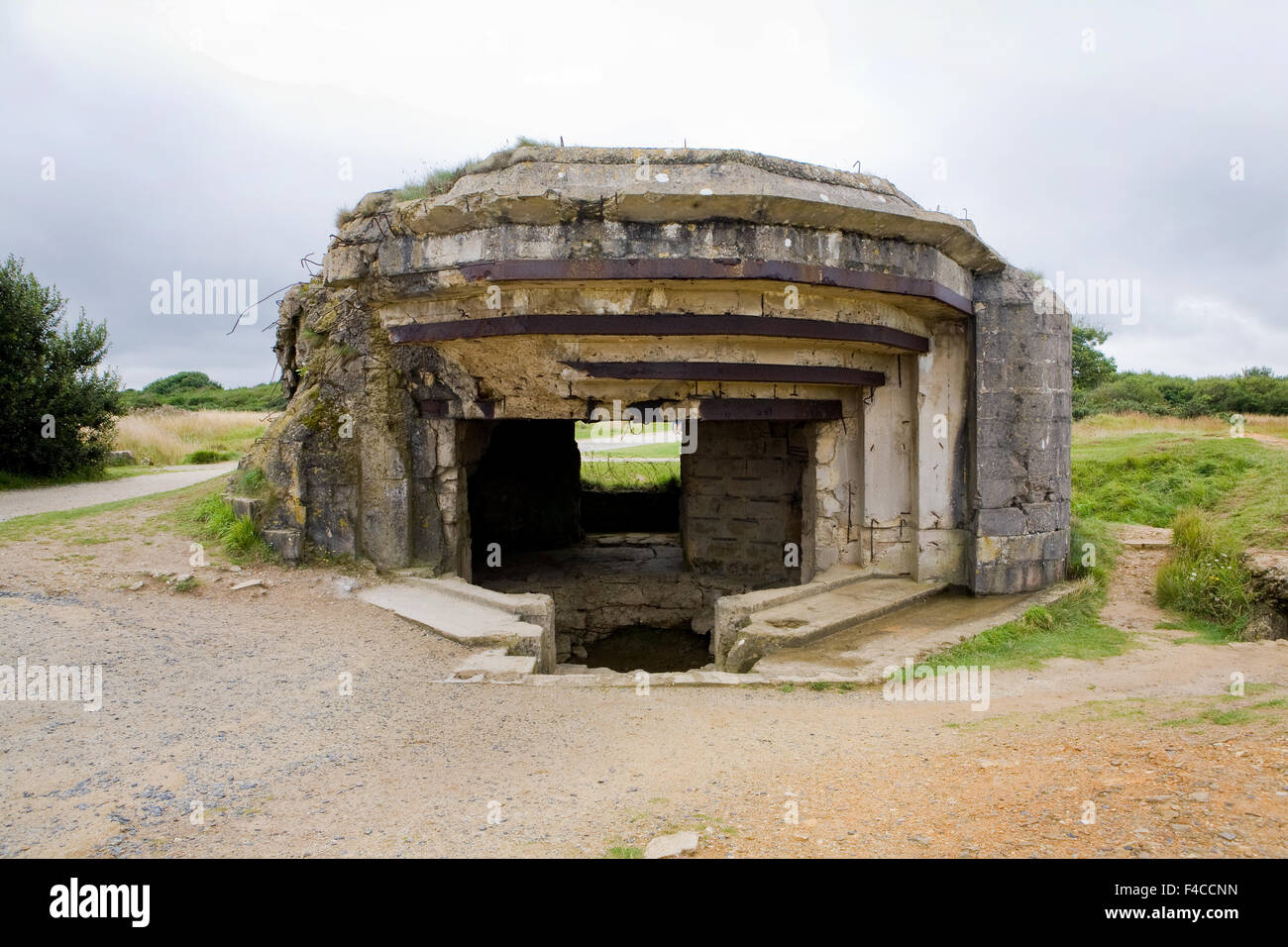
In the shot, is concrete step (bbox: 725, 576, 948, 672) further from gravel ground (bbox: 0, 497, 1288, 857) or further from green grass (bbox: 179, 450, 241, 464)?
green grass (bbox: 179, 450, 241, 464)

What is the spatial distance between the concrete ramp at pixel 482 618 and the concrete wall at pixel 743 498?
361 centimetres

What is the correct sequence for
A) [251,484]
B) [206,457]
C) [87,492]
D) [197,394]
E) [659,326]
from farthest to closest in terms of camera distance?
[197,394] < [206,457] < [87,492] < [251,484] < [659,326]

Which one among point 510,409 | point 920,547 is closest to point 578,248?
point 510,409

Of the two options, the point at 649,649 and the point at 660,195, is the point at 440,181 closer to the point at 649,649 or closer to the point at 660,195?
the point at 660,195

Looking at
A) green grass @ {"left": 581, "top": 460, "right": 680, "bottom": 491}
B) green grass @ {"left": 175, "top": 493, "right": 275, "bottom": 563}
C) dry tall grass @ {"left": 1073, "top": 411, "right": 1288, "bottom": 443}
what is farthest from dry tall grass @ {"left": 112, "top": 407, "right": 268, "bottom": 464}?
dry tall grass @ {"left": 1073, "top": 411, "right": 1288, "bottom": 443}

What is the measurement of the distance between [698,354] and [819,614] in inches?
90.1

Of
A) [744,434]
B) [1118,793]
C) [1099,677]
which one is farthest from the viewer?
[744,434]

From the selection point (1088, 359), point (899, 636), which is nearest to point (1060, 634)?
point (899, 636)

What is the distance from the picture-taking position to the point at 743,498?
9266 mm

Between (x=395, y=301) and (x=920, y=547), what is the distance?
509cm

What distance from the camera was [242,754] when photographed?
329cm

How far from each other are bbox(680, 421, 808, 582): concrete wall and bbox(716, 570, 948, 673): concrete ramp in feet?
6.03

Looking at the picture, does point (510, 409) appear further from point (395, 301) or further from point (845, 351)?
point (845, 351)

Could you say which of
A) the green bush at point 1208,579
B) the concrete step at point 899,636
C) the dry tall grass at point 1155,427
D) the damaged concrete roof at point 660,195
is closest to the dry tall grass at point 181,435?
the damaged concrete roof at point 660,195
